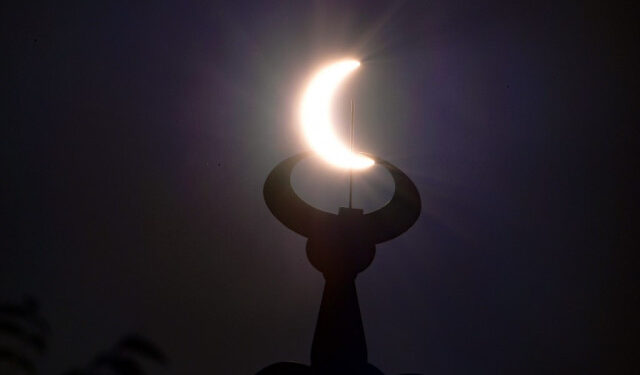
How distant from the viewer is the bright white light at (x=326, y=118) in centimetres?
115

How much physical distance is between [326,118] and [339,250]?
40 centimetres

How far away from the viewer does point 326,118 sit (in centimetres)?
120

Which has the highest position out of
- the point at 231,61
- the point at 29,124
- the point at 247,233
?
the point at 231,61

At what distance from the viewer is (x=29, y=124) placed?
1.22 meters

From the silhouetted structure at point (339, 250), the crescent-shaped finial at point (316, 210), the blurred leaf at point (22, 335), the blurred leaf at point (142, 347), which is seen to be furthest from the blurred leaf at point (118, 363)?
the crescent-shaped finial at point (316, 210)

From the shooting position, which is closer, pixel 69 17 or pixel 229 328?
pixel 229 328

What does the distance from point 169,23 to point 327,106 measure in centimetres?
51

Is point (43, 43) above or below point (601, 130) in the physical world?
above

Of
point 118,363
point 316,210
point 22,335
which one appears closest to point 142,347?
point 118,363

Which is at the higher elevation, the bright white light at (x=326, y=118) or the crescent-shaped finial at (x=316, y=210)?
the bright white light at (x=326, y=118)

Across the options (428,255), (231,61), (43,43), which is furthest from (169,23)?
(428,255)

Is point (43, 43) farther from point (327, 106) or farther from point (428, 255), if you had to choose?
point (428, 255)

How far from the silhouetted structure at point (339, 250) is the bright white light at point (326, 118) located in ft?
0.39

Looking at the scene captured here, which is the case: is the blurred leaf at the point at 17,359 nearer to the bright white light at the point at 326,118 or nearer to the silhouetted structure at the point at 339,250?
the silhouetted structure at the point at 339,250
